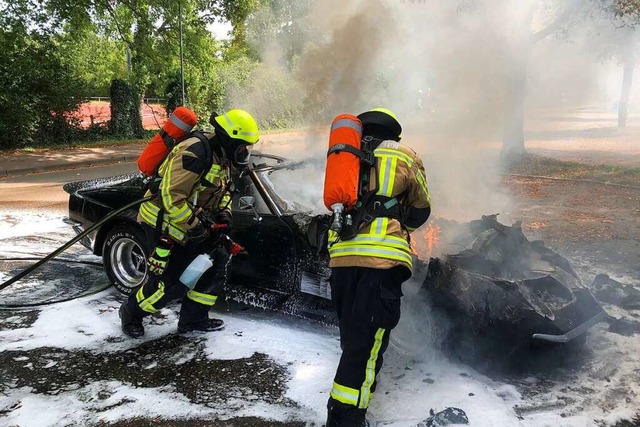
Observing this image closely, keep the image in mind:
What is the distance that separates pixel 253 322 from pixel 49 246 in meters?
3.31

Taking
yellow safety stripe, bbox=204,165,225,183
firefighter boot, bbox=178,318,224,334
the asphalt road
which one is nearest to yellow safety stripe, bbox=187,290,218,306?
firefighter boot, bbox=178,318,224,334

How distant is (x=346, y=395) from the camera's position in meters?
2.63

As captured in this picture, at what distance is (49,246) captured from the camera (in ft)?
19.9

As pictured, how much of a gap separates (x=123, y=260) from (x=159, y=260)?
1.13 meters

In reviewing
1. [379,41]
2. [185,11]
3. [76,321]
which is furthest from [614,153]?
[76,321]

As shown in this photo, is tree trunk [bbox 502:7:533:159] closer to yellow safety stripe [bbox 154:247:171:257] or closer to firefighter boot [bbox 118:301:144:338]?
yellow safety stripe [bbox 154:247:171:257]

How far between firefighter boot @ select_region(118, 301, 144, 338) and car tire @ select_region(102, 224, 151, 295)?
0.63m

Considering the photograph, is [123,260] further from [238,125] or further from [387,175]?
[387,175]

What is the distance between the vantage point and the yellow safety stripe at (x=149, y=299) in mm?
3730

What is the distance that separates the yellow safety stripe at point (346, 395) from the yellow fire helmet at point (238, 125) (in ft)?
5.91

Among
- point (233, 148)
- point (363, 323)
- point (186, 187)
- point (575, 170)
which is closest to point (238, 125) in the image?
point (233, 148)

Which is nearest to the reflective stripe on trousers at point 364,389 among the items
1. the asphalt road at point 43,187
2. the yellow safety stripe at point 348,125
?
the yellow safety stripe at point 348,125

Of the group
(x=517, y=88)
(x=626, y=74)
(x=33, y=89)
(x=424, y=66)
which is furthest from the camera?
(x=626, y=74)

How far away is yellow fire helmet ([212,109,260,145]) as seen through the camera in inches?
139
